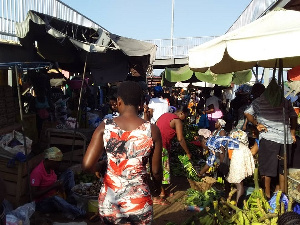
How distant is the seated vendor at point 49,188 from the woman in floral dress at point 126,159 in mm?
2442

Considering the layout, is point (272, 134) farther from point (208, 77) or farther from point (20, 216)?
point (208, 77)

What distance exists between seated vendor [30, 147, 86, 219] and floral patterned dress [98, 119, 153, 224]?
2.49 meters

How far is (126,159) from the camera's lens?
7.98 ft

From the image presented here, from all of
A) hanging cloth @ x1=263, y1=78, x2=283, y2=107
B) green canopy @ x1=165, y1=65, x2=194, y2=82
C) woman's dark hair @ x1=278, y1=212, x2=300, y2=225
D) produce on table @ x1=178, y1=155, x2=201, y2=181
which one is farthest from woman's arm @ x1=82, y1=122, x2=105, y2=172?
green canopy @ x1=165, y1=65, x2=194, y2=82

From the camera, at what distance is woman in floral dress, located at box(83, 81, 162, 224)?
2438mm

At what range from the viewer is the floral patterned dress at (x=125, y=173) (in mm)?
2436

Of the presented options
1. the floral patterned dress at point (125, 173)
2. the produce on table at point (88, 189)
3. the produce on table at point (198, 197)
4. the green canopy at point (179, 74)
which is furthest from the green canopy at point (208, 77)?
the floral patterned dress at point (125, 173)

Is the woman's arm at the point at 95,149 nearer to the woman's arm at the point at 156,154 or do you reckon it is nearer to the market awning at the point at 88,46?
the woman's arm at the point at 156,154

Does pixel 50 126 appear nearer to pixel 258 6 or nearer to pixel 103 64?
pixel 103 64

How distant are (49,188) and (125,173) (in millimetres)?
2845

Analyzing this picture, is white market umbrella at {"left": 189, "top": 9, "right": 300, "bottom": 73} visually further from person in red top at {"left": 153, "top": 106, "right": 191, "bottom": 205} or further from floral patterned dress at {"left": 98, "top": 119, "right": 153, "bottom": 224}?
floral patterned dress at {"left": 98, "top": 119, "right": 153, "bottom": 224}

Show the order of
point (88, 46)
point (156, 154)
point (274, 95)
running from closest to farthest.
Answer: point (156, 154), point (274, 95), point (88, 46)

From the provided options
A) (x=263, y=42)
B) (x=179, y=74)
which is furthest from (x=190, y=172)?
(x=179, y=74)

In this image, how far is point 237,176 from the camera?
506 cm
